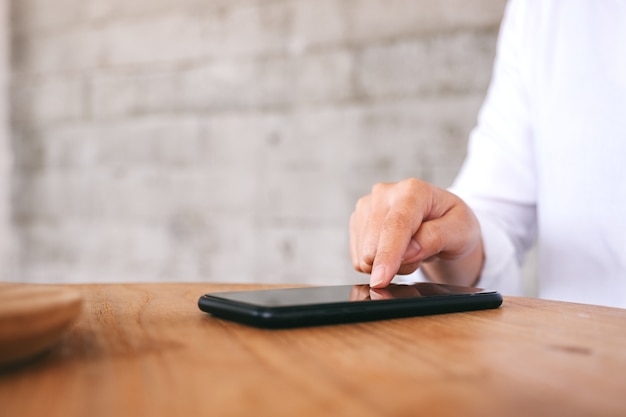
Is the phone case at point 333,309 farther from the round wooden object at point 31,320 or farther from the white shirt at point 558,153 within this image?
the white shirt at point 558,153

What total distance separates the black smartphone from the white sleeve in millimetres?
554

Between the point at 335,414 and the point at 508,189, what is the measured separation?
974mm

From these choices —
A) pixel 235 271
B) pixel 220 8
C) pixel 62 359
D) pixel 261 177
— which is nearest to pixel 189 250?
pixel 235 271

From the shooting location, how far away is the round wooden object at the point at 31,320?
31cm

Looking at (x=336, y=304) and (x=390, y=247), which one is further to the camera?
(x=390, y=247)

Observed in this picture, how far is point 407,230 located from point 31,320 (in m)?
0.46

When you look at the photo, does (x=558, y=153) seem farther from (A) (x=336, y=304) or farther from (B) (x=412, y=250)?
(A) (x=336, y=304)

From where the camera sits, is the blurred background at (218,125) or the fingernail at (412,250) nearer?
the fingernail at (412,250)

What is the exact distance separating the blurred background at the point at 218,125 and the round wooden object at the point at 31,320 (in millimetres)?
1538

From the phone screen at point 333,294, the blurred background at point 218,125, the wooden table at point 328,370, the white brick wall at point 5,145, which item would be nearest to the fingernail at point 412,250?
the phone screen at point 333,294

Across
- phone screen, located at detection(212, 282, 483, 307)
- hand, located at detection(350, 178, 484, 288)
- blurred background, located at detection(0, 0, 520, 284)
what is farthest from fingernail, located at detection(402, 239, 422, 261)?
blurred background, located at detection(0, 0, 520, 284)

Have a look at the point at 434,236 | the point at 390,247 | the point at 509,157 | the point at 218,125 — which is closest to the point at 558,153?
the point at 509,157

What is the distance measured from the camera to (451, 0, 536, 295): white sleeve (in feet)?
3.74

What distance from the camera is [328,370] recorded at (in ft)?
1.10
